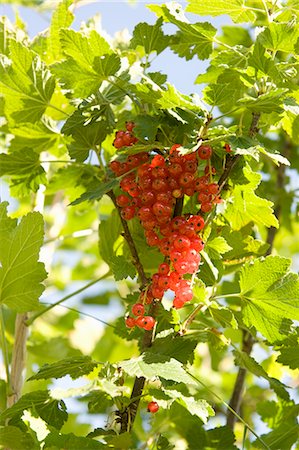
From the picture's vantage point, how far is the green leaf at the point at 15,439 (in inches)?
39.5

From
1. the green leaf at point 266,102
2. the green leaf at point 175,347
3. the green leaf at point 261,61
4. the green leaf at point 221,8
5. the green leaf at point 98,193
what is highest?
the green leaf at point 221,8

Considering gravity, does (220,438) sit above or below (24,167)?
below

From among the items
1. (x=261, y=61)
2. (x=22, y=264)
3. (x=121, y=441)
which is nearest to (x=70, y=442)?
(x=121, y=441)

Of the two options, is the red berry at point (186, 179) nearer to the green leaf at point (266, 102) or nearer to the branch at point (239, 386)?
the green leaf at point (266, 102)

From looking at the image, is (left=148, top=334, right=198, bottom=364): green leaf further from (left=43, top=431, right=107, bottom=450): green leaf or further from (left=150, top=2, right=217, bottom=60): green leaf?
(left=150, top=2, right=217, bottom=60): green leaf

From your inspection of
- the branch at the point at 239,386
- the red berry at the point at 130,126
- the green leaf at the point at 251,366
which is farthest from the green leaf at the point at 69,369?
the branch at the point at 239,386

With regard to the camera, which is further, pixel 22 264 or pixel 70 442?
pixel 22 264

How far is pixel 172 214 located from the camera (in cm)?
112

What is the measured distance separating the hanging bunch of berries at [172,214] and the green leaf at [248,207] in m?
0.07

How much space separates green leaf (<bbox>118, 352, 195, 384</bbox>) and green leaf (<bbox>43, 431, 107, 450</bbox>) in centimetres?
13

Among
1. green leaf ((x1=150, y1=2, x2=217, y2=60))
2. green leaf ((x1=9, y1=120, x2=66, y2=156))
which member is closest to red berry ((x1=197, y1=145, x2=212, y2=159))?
green leaf ((x1=150, y1=2, x2=217, y2=60))

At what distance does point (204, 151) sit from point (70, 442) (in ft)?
1.59

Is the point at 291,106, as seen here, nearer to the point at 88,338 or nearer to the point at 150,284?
the point at 150,284

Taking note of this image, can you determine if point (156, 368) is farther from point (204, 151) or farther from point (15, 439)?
point (204, 151)
